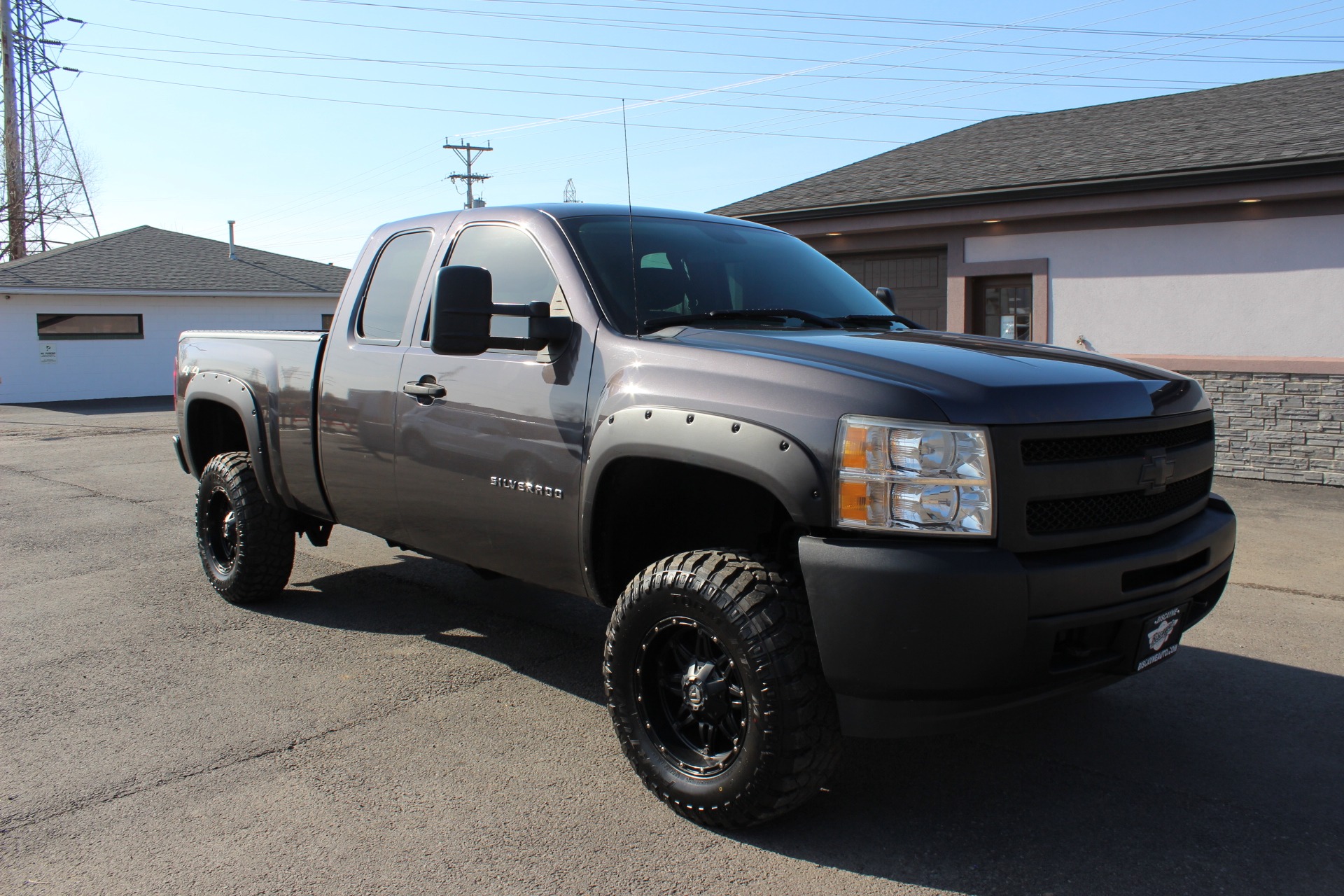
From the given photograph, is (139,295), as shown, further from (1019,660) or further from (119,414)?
(1019,660)

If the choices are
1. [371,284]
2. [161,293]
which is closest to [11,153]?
[161,293]

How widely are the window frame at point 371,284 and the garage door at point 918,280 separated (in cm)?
963

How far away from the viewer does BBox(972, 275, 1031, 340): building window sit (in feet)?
42.6

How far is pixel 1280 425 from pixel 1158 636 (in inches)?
344

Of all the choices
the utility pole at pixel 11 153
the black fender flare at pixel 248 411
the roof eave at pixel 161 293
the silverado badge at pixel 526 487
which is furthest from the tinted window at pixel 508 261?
the utility pole at pixel 11 153

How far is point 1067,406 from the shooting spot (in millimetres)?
3033

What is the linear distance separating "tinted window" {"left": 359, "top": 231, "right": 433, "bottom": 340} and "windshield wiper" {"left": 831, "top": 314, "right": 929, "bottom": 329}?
1.92 m

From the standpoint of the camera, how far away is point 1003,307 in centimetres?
1316

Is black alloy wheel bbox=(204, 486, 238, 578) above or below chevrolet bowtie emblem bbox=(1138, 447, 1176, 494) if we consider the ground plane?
below

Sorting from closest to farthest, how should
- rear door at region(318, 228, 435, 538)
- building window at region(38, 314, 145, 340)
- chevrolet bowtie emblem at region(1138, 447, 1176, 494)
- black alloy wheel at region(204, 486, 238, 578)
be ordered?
chevrolet bowtie emblem at region(1138, 447, 1176, 494)
rear door at region(318, 228, 435, 538)
black alloy wheel at region(204, 486, 238, 578)
building window at region(38, 314, 145, 340)

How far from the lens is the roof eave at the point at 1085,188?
33.7 feet

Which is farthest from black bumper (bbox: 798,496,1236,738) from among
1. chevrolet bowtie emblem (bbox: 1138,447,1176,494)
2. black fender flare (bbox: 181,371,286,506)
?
black fender flare (bbox: 181,371,286,506)

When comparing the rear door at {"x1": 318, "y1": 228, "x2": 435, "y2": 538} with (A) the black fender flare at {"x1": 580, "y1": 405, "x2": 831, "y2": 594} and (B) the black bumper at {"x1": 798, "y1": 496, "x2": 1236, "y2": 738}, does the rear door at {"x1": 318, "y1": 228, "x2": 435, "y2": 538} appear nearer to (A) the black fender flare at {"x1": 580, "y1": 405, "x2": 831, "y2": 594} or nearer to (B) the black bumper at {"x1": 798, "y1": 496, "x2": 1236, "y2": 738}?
(A) the black fender flare at {"x1": 580, "y1": 405, "x2": 831, "y2": 594}

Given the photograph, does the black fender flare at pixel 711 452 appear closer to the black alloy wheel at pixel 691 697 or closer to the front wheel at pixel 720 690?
the front wheel at pixel 720 690
